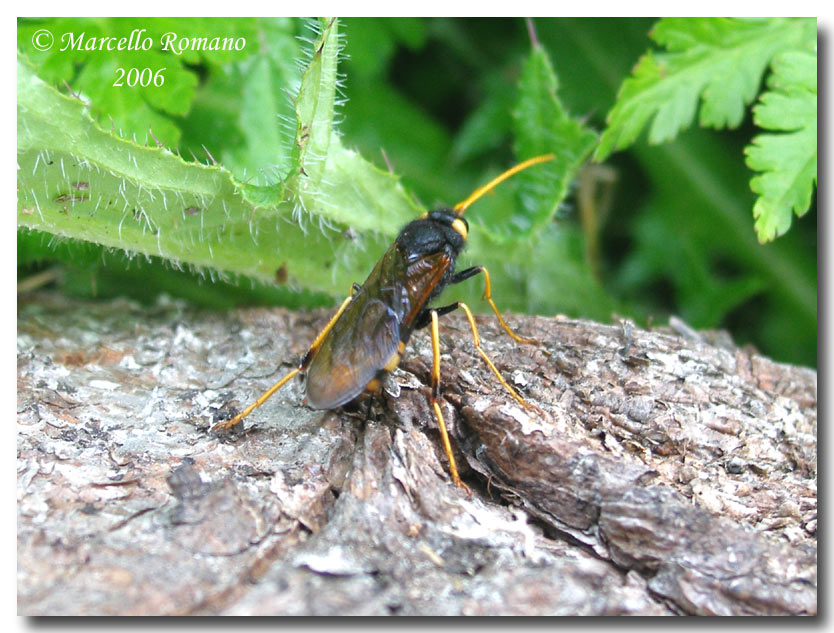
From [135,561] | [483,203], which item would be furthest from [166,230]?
[483,203]

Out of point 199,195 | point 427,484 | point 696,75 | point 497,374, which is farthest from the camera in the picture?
point 696,75

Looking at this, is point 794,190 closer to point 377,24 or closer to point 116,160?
point 377,24

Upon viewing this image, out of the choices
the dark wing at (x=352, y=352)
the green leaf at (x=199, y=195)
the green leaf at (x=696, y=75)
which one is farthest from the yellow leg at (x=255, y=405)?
the green leaf at (x=696, y=75)

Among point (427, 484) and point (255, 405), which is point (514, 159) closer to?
point (255, 405)

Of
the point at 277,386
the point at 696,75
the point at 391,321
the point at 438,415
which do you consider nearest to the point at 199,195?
the point at 277,386

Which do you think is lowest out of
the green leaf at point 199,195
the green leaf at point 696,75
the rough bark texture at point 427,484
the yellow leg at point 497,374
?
the rough bark texture at point 427,484

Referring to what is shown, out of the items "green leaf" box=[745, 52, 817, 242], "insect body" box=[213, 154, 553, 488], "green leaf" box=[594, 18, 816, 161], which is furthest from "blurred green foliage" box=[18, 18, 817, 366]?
"green leaf" box=[745, 52, 817, 242]

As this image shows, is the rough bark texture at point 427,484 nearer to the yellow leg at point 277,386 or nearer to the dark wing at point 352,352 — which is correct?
the yellow leg at point 277,386
